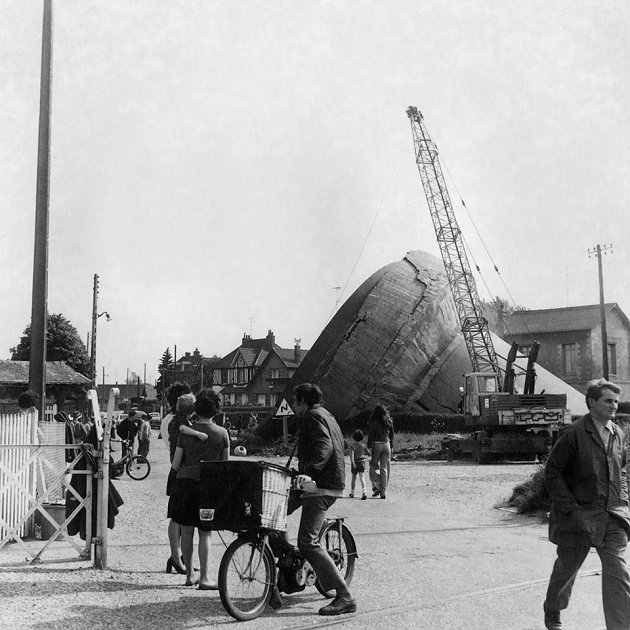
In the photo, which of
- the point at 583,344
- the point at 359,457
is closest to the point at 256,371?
the point at 583,344

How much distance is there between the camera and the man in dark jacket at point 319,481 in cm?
611

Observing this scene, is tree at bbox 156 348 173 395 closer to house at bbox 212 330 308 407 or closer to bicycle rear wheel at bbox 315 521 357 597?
house at bbox 212 330 308 407

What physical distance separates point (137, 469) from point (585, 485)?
52.7 ft

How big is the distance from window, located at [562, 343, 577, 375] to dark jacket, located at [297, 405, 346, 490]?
58.0 meters

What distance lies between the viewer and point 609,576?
5.18 meters

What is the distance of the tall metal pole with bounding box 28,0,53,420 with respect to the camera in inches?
405

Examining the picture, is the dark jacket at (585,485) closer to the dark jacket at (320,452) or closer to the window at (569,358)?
the dark jacket at (320,452)

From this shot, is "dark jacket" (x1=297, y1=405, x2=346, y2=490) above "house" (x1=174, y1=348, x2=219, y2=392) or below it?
below

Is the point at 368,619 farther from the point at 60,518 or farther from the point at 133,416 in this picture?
the point at 133,416

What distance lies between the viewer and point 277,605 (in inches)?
Answer: 250

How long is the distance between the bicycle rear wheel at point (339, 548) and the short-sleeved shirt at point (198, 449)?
1186mm

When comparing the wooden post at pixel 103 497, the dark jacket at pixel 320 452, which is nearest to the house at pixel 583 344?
the wooden post at pixel 103 497

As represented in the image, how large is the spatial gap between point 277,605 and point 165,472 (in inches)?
661

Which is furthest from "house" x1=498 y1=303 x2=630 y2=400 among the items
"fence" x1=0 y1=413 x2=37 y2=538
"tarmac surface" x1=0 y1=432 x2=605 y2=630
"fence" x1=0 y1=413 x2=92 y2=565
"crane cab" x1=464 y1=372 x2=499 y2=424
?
"fence" x1=0 y1=413 x2=37 y2=538
